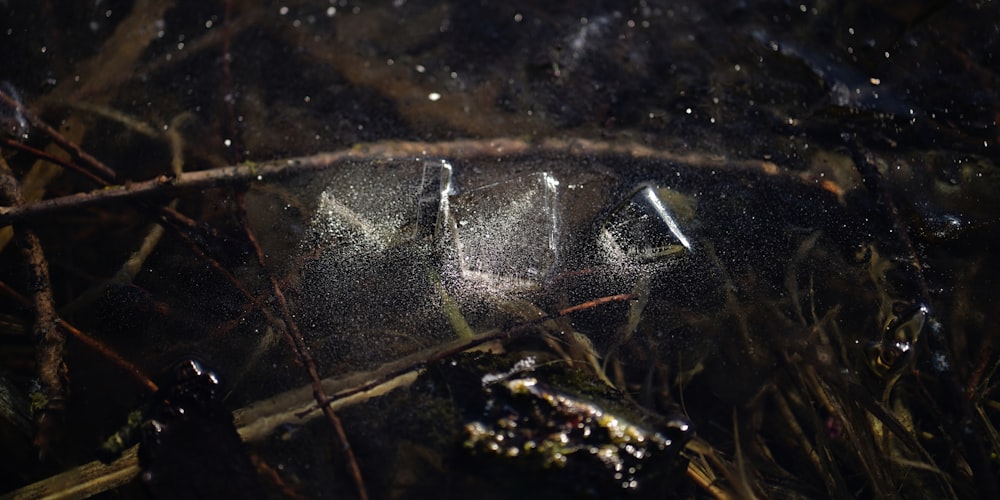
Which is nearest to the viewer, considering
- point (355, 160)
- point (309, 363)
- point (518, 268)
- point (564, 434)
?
point (564, 434)

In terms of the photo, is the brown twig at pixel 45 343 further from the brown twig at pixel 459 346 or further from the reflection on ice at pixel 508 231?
the reflection on ice at pixel 508 231

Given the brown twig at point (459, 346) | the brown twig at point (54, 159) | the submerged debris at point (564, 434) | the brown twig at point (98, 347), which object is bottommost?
the submerged debris at point (564, 434)

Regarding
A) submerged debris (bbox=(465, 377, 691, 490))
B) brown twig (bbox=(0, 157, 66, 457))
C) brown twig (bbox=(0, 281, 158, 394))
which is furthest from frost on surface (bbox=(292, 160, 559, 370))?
brown twig (bbox=(0, 157, 66, 457))

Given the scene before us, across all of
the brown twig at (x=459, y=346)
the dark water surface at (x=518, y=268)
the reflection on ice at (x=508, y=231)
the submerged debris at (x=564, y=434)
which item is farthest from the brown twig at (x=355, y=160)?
the submerged debris at (x=564, y=434)

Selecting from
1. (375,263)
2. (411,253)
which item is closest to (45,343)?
(375,263)

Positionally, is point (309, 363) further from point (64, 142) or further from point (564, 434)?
point (64, 142)

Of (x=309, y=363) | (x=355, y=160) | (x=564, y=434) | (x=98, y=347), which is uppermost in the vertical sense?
(x=355, y=160)

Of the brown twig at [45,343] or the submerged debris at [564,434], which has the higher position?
the brown twig at [45,343]
